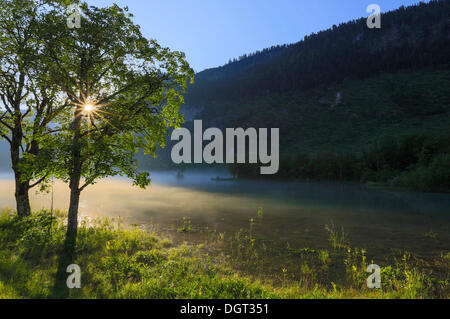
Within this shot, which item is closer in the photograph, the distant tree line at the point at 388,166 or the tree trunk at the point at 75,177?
the tree trunk at the point at 75,177

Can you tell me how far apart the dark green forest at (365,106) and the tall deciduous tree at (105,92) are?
1966 inches

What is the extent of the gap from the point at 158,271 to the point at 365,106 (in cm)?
14854

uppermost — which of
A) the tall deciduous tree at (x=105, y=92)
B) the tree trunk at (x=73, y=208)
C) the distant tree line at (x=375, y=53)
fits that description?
the distant tree line at (x=375, y=53)

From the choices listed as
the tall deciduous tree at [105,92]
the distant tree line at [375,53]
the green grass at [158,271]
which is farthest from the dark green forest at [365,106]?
the tall deciduous tree at [105,92]

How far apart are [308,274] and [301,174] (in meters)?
67.4

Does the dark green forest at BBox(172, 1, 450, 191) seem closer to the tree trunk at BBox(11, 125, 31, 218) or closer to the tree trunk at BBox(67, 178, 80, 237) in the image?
the tree trunk at BBox(67, 178, 80, 237)

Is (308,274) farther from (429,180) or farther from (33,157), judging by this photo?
(429,180)

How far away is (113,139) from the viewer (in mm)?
12211

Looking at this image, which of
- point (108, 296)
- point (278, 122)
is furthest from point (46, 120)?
point (278, 122)

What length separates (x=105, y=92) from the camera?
13.2m

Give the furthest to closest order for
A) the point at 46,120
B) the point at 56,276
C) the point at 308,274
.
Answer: the point at 46,120
the point at 308,274
the point at 56,276

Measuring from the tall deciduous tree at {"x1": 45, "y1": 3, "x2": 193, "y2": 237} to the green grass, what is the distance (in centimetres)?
208

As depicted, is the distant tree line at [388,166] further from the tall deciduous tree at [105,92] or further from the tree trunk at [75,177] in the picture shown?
the tree trunk at [75,177]

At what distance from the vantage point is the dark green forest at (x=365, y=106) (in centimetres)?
5941
